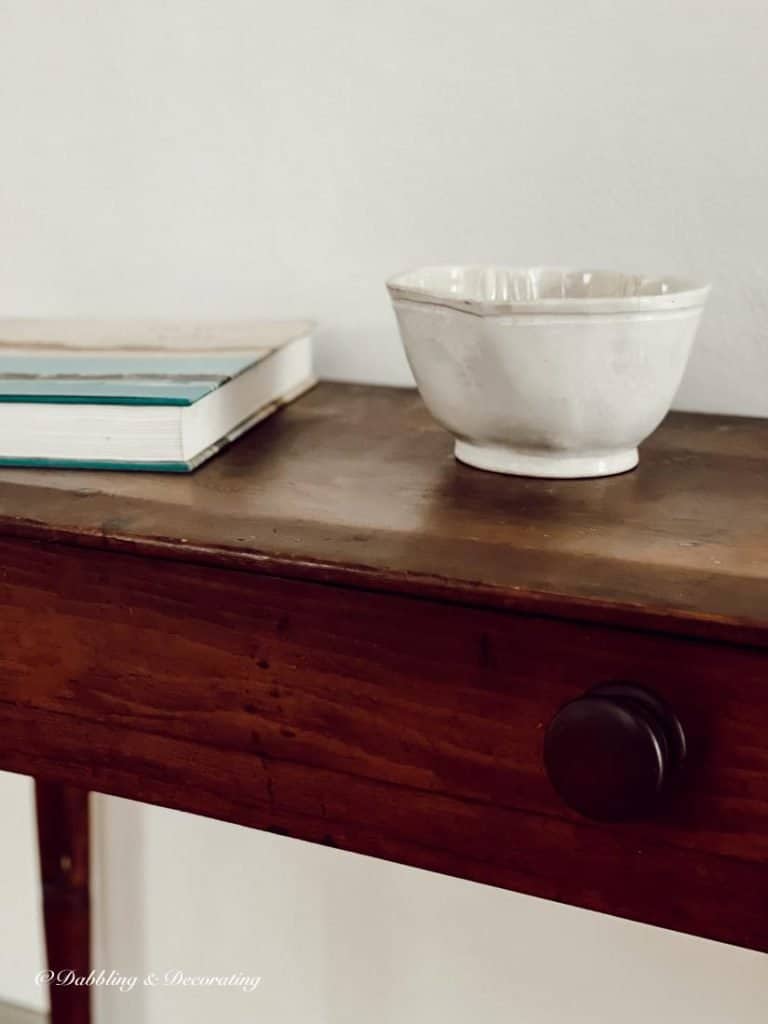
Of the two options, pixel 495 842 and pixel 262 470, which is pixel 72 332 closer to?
pixel 262 470

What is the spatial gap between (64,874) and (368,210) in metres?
0.62

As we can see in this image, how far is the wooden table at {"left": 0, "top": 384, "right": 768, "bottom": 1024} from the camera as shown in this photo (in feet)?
1.40

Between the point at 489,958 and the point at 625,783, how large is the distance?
1.88ft

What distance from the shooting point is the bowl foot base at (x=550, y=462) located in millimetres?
575

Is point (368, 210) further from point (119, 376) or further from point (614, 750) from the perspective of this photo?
point (614, 750)

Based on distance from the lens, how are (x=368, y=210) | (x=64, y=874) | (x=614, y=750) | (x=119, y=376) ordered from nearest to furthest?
1. (x=614, y=750)
2. (x=119, y=376)
3. (x=368, y=210)
4. (x=64, y=874)

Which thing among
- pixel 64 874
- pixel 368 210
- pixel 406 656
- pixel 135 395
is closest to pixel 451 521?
pixel 406 656

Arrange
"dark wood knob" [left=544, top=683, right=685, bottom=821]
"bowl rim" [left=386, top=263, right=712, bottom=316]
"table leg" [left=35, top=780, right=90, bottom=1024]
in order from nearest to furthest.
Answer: "dark wood knob" [left=544, top=683, right=685, bottom=821]
"bowl rim" [left=386, top=263, right=712, bottom=316]
"table leg" [left=35, top=780, right=90, bottom=1024]

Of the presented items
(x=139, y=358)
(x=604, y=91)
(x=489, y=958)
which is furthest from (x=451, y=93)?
(x=489, y=958)

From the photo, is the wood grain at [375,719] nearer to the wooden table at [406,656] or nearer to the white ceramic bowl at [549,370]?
the wooden table at [406,656]

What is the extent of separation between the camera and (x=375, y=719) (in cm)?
47

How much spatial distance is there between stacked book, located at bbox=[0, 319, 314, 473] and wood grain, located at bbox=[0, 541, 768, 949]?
9cm

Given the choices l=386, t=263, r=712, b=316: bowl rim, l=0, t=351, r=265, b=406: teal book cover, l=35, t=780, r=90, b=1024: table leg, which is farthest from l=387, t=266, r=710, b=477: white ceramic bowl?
l=35, t=780, r=90, b=1024: table leg

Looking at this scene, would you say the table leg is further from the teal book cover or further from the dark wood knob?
the dark wood knob
